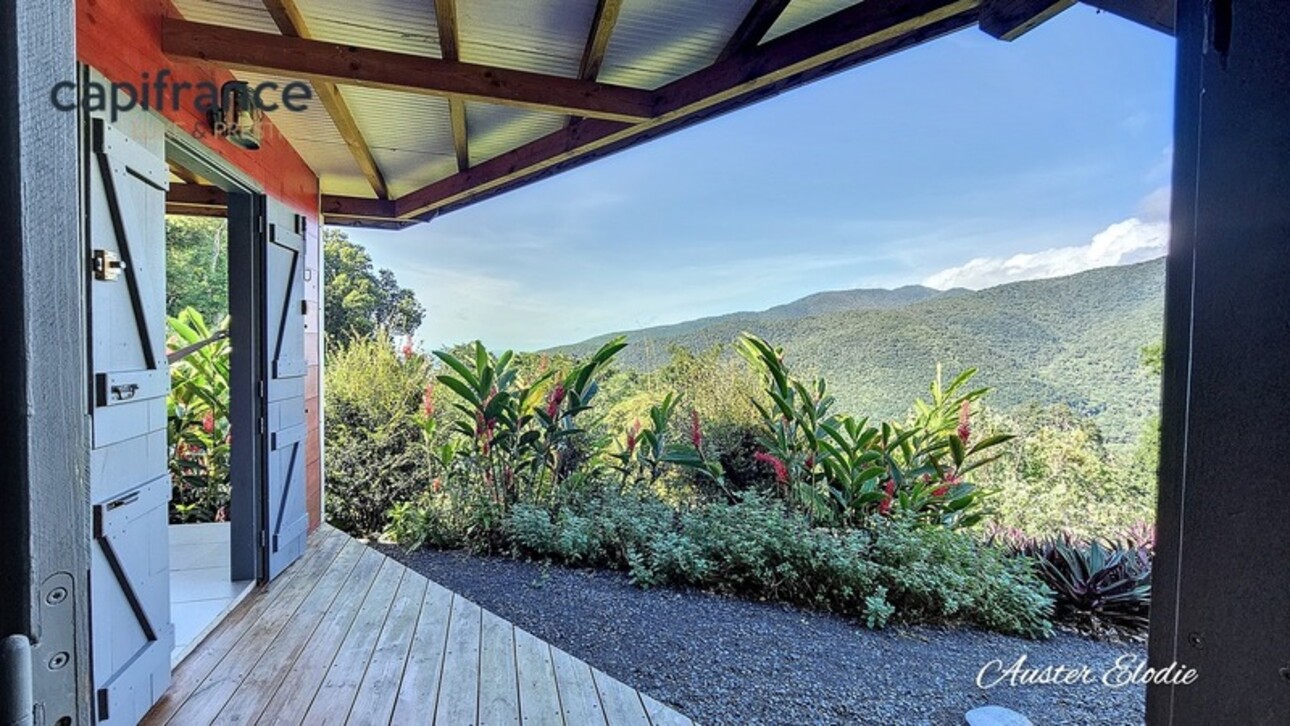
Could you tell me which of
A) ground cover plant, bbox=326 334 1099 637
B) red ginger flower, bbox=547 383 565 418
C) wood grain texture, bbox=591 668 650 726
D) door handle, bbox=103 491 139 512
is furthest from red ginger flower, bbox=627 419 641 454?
door handle, bbox=103 491 139 512

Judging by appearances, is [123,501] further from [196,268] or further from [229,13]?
[196,268]

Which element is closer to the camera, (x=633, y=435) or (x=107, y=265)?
(x=107, y=265)

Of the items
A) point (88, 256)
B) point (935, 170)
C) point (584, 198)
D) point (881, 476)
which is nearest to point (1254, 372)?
point (88, 256)

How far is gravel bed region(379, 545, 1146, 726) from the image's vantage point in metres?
2.14

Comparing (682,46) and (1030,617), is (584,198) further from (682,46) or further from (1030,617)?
(1030,617)

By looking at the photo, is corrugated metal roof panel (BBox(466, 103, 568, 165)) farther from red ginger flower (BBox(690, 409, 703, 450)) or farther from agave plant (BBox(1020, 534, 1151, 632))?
agave plant (BBox(1020, 534, 1151, 632))

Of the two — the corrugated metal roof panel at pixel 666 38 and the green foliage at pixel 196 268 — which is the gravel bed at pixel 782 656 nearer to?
the corrugated metal roof panel at pixel 666 38

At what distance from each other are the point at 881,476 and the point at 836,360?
8.53ft

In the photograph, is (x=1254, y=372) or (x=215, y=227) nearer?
(x=1254, y=372)

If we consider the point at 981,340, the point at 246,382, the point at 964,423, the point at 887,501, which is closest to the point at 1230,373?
the point at 887,501

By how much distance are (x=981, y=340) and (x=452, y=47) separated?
18.0 ft

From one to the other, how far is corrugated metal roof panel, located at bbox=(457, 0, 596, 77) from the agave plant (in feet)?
12.1

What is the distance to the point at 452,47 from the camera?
7.65ft

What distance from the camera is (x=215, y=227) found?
865 centimetres
